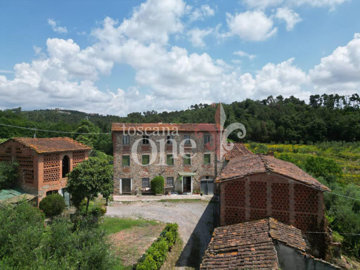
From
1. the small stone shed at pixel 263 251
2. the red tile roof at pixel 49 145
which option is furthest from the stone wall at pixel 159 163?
the small stone shed at pixel 263 251

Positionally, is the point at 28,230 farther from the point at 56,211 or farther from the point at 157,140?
the point at 157,140

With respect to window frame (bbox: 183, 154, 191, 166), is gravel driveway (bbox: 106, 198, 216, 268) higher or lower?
lower

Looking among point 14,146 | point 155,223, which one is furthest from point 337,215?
point 14,146

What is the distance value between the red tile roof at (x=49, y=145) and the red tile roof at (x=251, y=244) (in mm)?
14994

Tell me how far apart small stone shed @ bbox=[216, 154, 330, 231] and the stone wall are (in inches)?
602

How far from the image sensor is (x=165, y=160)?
1027 inches

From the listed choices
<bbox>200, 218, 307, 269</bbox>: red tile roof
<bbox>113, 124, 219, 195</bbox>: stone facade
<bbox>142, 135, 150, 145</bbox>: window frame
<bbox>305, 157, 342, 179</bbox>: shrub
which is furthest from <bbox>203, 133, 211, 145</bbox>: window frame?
<bbox>200, 218, 307, 269</bbox>: red tile roof

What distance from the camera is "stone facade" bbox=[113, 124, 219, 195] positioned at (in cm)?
2517

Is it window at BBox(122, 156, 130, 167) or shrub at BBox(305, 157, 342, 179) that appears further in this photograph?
window at BBox(122, 156, 130, 167)

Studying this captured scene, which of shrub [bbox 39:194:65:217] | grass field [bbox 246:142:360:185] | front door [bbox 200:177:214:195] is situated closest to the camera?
shrub [bbox 39:194:65:217]

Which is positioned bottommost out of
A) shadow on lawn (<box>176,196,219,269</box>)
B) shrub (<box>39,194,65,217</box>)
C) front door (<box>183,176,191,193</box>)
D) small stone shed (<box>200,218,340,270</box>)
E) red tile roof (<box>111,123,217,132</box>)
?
shadow on lawn (<box>176,196,219,269</box>)

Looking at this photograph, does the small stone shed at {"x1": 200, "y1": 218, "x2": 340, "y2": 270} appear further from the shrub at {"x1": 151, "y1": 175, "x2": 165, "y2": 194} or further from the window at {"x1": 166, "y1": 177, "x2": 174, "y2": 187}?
the window at {"x1": 166, "y1": 177, "x2": 174, "y2": 187}

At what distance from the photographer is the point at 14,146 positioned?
18172mm

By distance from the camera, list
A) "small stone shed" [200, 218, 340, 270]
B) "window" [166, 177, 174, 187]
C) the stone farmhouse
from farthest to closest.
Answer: "window" [166, 177, 174, 187], the stone farmhouse, "small stone shed" [200, 218, 340, 270]
